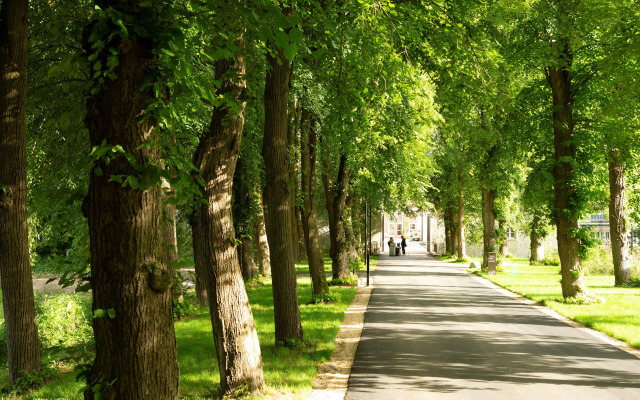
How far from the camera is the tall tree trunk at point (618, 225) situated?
24688 millimetres

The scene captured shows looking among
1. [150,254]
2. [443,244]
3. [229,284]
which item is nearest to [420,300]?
[229,284]

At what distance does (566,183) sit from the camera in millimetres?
18219

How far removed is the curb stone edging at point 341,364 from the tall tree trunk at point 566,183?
6.87 m

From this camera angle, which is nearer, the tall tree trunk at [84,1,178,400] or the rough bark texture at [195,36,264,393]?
the tall tree trunk at [84,1,178,400]

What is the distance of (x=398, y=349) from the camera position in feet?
36.9

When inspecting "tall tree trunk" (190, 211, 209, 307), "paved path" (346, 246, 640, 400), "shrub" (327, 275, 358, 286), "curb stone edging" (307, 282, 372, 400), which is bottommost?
"paved path" (346, 246, 640, 400)

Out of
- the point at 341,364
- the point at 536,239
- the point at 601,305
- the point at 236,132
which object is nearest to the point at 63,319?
the point at 341,364

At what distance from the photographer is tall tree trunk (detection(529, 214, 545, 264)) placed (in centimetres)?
3925

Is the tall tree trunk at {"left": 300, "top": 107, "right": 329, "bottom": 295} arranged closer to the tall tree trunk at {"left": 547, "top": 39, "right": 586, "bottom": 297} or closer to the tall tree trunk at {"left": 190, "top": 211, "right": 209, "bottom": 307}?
the tall tree trunk at {"left": 190, "top": 211, "right": 209, "bottom": 307}

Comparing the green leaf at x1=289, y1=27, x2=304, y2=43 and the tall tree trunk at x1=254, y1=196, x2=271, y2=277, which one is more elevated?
the green leaf at x1=289, y1=27, x2=304, y2=43

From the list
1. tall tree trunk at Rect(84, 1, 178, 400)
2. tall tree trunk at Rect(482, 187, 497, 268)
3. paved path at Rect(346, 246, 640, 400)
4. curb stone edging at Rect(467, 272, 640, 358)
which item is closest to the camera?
tall tree trunk at Rect(84, 1, 178, 400)

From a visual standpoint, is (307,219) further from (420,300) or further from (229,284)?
(229,284)

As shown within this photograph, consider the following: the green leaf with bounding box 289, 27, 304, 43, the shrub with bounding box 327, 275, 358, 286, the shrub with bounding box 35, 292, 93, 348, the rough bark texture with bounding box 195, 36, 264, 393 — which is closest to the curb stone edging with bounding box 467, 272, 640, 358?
the shrub with bounding box 327, 275, 358, 286

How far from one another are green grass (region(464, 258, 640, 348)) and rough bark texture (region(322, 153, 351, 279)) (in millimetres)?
6967
